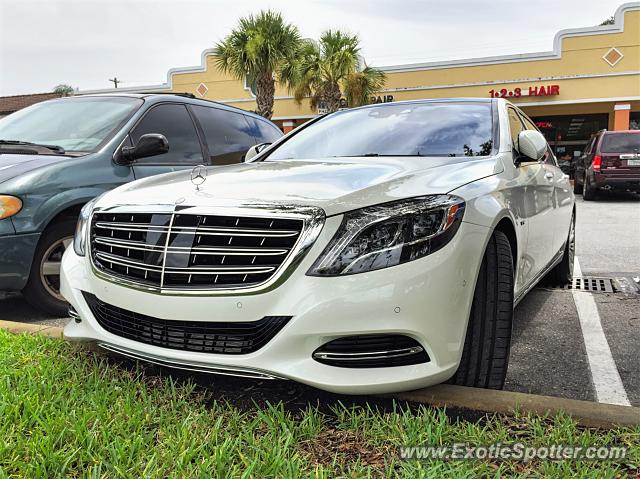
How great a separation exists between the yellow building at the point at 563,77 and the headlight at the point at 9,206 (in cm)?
1869

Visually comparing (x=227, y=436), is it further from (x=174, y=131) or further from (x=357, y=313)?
(x=174, y=131)

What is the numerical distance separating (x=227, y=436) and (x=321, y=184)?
1.04 metres

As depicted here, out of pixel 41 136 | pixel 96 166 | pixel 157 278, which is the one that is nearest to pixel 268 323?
pixel 157 278

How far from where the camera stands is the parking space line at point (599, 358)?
2.64 m

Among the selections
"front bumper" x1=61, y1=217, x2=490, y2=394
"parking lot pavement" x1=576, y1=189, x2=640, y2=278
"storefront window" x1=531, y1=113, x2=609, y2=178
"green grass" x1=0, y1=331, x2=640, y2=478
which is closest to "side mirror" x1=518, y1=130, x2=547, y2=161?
"front bumper" x1=61, y1=217, x2=490, y2=394

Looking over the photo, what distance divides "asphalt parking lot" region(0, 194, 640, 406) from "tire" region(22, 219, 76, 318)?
0.13m

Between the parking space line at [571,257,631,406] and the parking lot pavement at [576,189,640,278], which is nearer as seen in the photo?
the parking space line at [571,257,631,406]

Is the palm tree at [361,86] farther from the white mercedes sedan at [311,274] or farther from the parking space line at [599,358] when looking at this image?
the white mercedes sedan at [311,274]

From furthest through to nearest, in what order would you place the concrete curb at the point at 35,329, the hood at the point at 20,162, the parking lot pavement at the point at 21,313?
the parking lot pavement at the point at 21,313
the hood at the point at 20,162
the concrete curb at the point at 35,329

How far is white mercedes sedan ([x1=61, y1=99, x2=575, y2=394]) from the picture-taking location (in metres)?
2.02

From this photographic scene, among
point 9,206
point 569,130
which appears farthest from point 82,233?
point 569,130

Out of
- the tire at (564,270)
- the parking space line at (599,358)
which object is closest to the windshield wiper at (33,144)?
the parking space line at (599,358)

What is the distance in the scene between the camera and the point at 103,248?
2.53 metres

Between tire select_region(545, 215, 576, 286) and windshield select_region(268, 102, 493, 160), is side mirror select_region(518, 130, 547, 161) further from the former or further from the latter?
tire select_region(545, 215, 576, 286)
